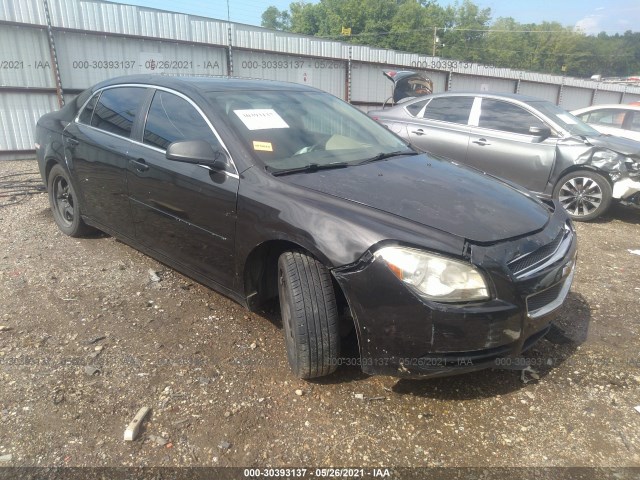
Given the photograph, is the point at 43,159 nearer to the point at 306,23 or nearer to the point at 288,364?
the point at 288,364

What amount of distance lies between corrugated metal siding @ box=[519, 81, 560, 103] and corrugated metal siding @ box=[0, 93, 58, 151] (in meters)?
19.1

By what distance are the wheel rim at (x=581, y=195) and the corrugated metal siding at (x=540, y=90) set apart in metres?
16.6

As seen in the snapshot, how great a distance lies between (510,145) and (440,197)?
4.34 metres

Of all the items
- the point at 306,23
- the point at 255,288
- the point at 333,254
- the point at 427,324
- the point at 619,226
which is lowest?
the point at 619,226

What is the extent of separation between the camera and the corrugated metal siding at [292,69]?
12062mm

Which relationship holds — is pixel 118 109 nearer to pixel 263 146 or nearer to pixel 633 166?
pixel 263 146

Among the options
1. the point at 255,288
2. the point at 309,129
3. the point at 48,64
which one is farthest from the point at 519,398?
the point at 48,64

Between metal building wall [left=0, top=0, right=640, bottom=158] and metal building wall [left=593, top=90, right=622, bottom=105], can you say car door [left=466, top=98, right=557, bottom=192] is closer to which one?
metal building wall [left=0, top=0, right=640, bottom=158]

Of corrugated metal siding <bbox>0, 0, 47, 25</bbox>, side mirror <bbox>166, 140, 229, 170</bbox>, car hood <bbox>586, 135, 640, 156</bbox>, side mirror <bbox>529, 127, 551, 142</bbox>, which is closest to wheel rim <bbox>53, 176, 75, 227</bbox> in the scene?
side mirror <bbox>166, 140, 229, 170</bbox>

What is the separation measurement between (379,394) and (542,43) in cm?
9885

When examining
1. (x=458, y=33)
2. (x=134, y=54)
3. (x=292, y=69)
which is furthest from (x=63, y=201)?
(x=458, y=33)

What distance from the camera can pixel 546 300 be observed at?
2.38m

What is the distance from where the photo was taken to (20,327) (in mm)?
3092

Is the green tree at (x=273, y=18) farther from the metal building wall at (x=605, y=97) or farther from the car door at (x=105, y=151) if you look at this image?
the car door at (x=105, y=151)
